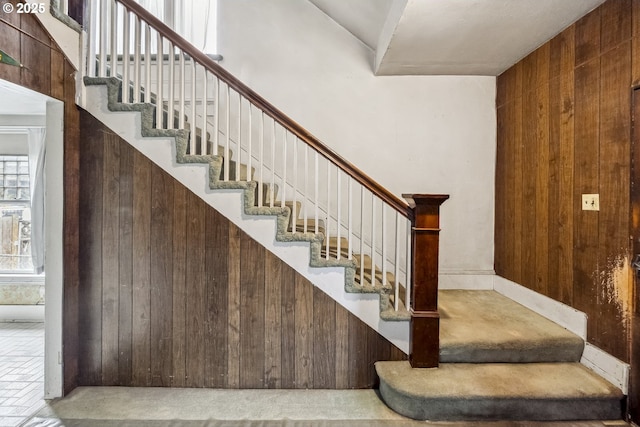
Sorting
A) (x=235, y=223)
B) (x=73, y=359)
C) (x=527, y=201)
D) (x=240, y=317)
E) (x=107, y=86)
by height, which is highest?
(x=107, y=86)

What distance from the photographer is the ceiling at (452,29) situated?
7.53 ft

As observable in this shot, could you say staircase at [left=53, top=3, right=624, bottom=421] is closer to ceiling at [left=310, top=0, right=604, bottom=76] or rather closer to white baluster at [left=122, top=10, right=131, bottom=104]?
white baluster at [left=122, top=10, right=131, bottom=104]

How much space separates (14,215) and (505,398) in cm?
525

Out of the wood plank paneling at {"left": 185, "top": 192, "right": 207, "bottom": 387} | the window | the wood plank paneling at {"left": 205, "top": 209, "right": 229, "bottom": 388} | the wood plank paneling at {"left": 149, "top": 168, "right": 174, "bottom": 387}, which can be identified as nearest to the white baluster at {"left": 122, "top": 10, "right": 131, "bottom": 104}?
the wood plank paneling at {"left": 149, "top": 168, "right": 174, "bottom": 387}

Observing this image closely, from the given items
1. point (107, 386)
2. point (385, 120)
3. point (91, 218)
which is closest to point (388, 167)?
point (385, 120)

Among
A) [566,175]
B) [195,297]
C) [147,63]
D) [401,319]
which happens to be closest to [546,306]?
[566,175]

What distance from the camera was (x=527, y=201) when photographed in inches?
120

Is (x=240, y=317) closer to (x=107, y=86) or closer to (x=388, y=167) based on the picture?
(x=107, y=86)

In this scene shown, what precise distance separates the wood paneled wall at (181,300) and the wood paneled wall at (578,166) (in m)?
1.68

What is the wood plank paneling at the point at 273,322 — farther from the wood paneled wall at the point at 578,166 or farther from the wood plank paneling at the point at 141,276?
the wood paneled wall at the point at 578,166

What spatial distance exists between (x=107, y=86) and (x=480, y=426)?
3412 millimetres

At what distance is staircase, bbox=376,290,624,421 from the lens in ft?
6.65

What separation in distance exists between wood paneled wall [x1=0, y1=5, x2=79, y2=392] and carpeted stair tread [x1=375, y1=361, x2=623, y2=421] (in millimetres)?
2270

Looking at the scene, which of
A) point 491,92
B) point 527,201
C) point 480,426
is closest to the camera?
point 480,426
